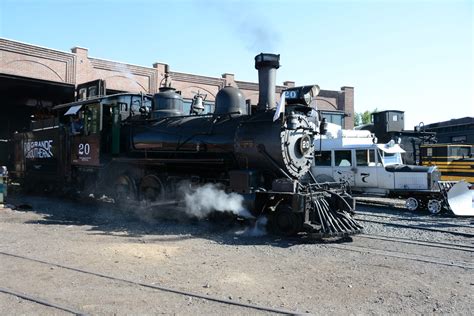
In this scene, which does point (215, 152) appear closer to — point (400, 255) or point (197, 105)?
point (197, 105)

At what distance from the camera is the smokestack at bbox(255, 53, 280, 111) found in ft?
29.0

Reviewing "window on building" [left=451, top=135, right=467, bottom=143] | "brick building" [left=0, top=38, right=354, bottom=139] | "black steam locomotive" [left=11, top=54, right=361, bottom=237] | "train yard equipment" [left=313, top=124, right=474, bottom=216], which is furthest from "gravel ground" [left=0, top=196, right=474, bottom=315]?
"window on building" [left=451, top=135, right=467, bottom=143]

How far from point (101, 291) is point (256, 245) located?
3.32 m

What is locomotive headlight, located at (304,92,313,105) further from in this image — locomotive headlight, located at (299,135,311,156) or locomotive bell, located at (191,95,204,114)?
locomotive bell, located at (191,95,204,114)

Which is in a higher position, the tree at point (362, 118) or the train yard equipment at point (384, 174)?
the tree at point (362, 118)

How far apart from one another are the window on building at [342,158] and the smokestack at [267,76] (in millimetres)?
7810

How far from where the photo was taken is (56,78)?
Answer: 24.5m

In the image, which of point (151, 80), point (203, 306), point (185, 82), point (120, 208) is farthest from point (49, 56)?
point (203, 306)

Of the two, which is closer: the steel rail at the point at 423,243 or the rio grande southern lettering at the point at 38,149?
the steel rail at the point at 423,243

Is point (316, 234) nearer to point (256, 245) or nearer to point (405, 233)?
point (256, 245)

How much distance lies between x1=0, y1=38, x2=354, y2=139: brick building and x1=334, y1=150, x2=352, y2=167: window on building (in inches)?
232

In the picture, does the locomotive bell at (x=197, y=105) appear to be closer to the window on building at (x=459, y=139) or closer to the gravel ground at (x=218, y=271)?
the gravel ground at (x=218, y=271)

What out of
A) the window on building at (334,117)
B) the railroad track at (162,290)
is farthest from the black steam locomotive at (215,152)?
the window on building at (334,117)

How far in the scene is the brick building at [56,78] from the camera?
74.0ft
